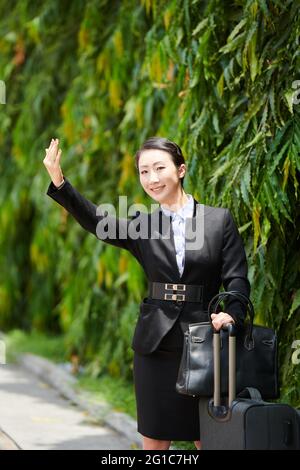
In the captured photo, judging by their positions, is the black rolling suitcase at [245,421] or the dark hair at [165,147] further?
the dark hair at [165,147]

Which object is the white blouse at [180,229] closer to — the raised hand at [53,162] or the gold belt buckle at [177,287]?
the gold belt buckle at [177,287]

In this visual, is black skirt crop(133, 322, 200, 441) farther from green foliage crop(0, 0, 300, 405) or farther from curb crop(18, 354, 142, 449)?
curb crop(18, 354, 142, 449)

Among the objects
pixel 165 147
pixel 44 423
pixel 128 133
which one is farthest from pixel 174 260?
pixel 128 133

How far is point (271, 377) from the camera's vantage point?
4230 millimetres

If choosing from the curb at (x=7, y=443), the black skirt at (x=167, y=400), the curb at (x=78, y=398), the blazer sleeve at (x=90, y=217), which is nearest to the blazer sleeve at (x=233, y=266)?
the black skirt at (x=167, y=400)

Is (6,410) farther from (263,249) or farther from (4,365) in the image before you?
(263,249)

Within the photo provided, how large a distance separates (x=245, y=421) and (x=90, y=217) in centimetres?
118

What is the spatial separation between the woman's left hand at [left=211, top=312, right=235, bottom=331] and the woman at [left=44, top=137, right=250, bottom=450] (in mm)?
264

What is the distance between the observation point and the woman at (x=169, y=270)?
447 cm

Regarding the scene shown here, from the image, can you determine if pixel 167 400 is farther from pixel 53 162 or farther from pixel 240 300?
pixel 53 162

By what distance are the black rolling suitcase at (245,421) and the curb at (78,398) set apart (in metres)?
2.73

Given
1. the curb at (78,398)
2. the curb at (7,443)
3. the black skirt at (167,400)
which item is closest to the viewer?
the black skirt at (167,400)

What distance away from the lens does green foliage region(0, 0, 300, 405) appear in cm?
547

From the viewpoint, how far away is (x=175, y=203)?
15.0 ft
